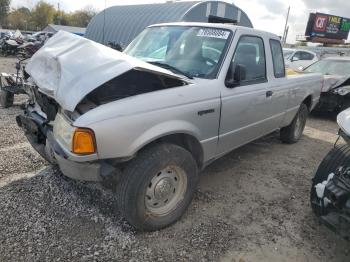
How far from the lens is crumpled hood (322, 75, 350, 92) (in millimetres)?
8430

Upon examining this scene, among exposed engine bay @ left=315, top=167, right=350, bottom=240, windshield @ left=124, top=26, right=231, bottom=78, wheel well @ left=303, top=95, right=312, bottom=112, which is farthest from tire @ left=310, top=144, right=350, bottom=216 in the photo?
wheel well @ left=303, top=95, right=312, bottom=112

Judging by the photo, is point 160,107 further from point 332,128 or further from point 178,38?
point 332,128

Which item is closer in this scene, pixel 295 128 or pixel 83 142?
pixel 83 142

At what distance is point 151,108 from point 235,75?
1.17 meters

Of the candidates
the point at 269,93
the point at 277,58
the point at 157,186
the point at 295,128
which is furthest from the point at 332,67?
the point at 157,186

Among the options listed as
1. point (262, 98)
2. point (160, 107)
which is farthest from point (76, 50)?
point (262, 98)

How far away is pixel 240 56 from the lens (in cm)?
400

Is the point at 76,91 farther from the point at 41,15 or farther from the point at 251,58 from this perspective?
the point at 41,15

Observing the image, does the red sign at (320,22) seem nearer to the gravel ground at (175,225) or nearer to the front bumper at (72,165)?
the gravel ground at (175,225)

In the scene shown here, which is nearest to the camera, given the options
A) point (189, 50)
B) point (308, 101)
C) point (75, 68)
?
point (75, 68)

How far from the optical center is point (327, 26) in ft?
159

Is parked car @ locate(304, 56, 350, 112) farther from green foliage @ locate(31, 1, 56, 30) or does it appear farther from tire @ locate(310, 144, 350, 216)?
green foliage @ locate(31, 1, 56, 30)

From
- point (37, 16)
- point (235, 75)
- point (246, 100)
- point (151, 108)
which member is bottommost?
point (37, 16)

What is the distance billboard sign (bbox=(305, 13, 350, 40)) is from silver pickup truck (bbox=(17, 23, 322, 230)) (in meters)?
48.3
